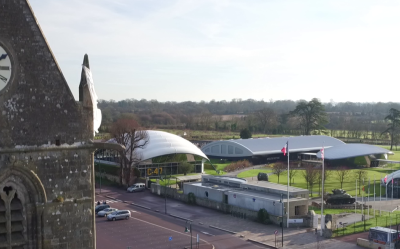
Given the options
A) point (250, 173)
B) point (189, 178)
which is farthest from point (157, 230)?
point (250, 173)

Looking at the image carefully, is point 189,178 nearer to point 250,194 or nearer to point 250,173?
point 250,173

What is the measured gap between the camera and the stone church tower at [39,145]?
→ 7637mm

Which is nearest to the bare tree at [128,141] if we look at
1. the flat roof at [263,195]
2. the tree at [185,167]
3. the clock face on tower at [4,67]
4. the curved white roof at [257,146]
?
the tree at [185,167]

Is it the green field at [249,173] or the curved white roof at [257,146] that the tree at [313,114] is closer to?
the curved white roof at [257,146]

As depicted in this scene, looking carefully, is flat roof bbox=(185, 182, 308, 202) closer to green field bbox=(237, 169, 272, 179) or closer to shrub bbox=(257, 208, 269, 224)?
shrub bbox=(257, 208, 269, 224)

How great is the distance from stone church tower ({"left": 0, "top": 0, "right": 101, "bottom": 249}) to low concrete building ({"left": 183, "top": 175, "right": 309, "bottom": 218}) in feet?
102

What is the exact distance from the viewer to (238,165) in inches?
2662

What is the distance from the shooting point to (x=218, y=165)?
233 ft

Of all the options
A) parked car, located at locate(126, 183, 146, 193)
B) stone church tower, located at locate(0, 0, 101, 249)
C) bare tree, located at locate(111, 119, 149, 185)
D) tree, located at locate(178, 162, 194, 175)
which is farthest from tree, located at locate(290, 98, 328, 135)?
stone church tower, located at locate(0, 0, 101, 249)

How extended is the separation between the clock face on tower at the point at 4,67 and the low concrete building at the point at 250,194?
32.5 m

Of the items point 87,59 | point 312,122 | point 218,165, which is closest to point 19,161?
point 87,59

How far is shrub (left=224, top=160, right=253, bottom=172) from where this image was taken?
6562 cm

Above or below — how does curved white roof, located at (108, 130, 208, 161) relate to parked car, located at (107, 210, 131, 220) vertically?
above

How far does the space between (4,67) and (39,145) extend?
1510mm
